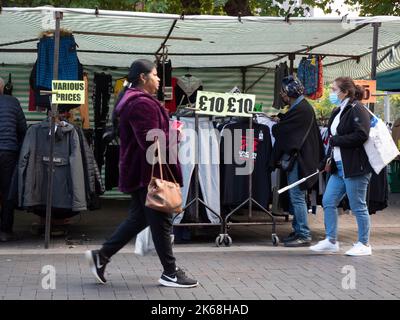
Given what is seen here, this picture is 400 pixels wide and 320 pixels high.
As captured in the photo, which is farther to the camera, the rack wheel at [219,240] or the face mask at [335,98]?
the rack wheel at [219,240]

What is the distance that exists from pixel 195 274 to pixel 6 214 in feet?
9.97

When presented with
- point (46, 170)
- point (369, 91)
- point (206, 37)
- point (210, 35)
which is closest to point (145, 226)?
point (46, 170)

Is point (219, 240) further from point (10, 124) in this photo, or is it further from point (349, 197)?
point (10, 124)

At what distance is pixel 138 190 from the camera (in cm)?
618

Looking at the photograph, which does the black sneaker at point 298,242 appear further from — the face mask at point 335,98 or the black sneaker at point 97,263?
the black sneaker at point 97,263

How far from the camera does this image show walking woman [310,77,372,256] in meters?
7.67

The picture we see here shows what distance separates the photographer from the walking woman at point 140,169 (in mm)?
6027

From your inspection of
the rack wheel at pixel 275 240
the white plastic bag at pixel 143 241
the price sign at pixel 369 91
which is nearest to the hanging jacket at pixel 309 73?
the price sign at pixel 369 91

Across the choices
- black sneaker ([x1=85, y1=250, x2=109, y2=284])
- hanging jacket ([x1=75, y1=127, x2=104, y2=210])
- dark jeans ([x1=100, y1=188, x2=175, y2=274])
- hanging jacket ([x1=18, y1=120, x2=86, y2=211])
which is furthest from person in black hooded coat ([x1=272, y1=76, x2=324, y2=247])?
black sneaker ([x1=85, y1=250, x2=109, y2=284])

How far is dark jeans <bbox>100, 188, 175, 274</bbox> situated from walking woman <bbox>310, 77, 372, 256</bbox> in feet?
7.96

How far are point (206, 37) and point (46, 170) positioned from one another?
2898 millimetres

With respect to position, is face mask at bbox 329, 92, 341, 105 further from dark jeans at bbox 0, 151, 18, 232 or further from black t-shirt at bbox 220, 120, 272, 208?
dark jeans at bbox 0, 151, 18, 232

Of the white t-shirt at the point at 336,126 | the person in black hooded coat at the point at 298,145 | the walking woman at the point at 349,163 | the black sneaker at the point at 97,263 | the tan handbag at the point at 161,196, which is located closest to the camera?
the tan handbag at the point at 161,196
